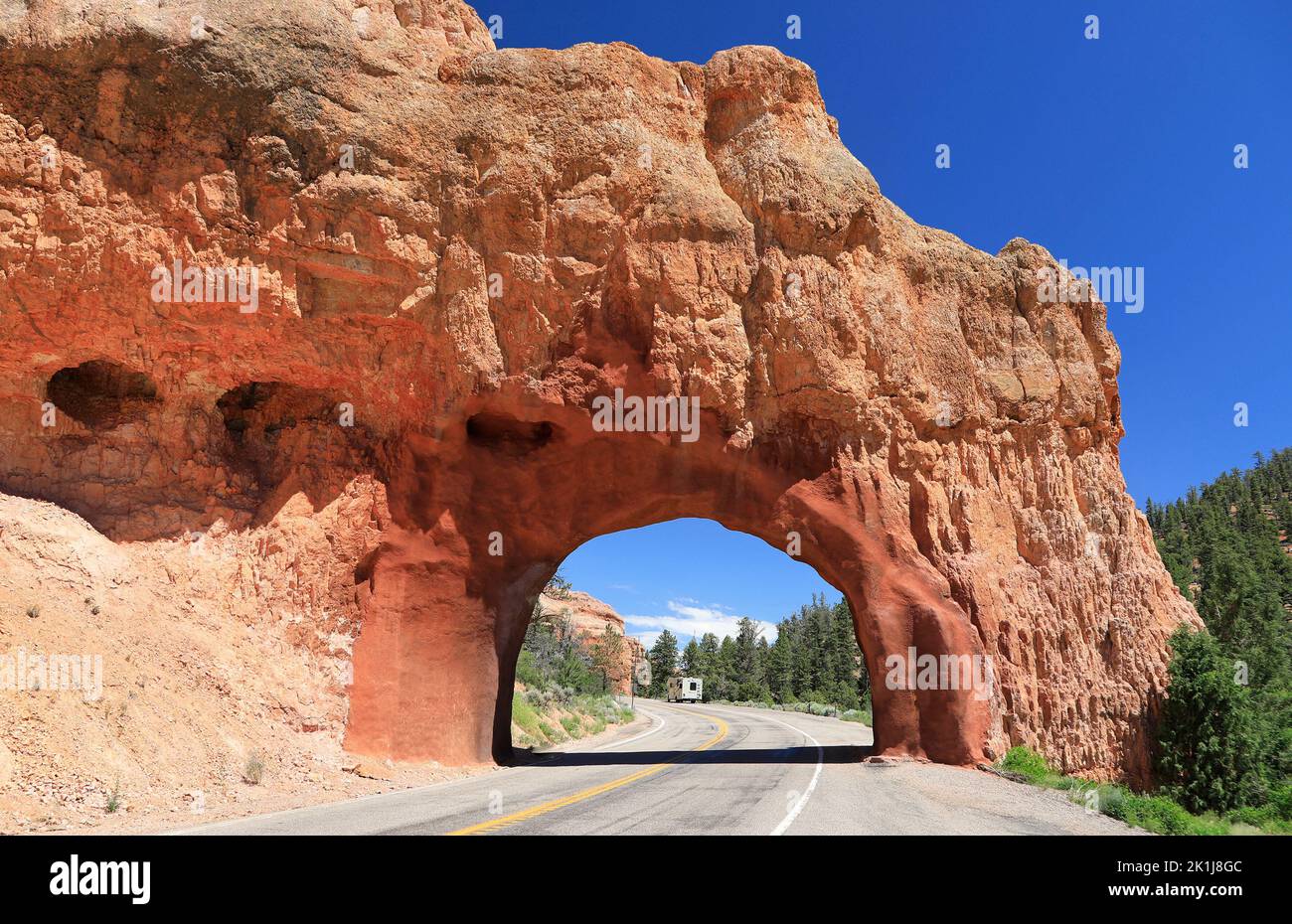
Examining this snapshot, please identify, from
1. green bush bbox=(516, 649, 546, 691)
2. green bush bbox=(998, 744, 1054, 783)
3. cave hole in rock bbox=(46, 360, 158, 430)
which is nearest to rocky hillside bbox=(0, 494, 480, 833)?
cave hole in rock bbox=(46, 360, 158, 430)

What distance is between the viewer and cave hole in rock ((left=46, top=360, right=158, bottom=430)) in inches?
709

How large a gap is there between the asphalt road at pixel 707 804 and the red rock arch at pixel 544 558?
1772 millimetres

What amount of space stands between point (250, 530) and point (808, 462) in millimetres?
12709

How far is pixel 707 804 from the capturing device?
11211 mm

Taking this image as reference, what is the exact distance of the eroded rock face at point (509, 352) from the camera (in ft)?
56.4

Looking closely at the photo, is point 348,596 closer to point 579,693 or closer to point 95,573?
point 95,573

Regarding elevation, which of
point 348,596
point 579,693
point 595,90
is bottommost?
point 579,693

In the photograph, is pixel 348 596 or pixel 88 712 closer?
pixel 88 712

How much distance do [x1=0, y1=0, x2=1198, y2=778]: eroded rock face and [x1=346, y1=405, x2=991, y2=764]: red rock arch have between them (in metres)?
0.08

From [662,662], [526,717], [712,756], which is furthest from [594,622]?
[712,756]

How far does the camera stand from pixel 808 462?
20125 mm

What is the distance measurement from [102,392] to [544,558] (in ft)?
34.7

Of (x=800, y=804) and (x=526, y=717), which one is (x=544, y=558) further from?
(x=800, y=804)
